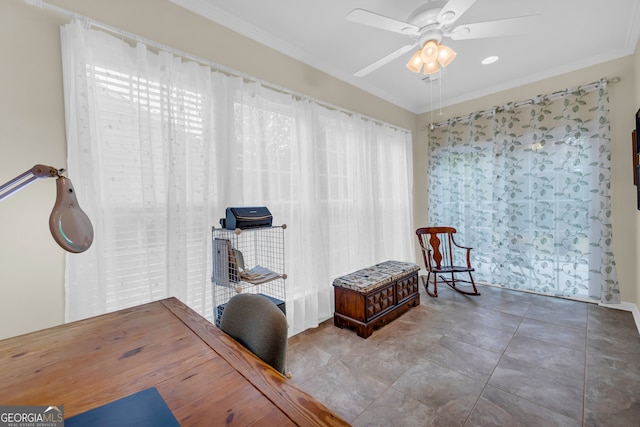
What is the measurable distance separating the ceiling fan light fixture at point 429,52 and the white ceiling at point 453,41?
45 centimetres

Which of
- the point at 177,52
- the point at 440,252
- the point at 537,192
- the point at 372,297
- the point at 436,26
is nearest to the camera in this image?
the point at 436,26

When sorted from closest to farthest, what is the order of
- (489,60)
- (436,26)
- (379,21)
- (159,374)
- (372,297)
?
(159,374)
(379,21)
(436,26)
(372,297)
(489,60)

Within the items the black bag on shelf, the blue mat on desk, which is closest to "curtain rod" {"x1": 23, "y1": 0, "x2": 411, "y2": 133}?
the black bag on shelf

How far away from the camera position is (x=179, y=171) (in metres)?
1.86

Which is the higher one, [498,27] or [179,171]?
[498,27]

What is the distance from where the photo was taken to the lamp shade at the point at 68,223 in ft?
2.58

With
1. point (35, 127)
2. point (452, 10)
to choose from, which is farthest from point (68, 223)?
point (452, 10)

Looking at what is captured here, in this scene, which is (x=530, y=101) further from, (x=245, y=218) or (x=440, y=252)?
(x=245, y=218)

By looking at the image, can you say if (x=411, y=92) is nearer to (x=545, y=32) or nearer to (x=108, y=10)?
(x=545, y=32)

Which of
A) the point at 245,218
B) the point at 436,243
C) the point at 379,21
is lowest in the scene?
the point at 436,243

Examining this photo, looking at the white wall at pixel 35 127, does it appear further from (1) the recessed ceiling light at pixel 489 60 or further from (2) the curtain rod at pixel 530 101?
(2) the curtain rod at pixel 530 101

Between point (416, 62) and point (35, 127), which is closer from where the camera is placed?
point (35, 127)

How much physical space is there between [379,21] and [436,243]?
293 centimetres

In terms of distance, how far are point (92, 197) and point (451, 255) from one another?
3950 millimetres
